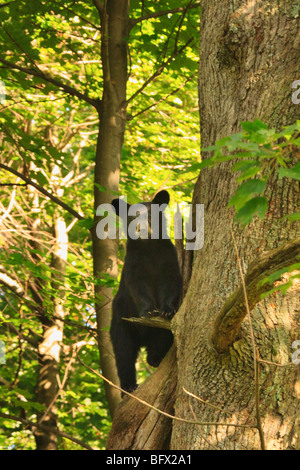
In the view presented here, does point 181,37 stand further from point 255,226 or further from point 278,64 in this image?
point 255,226

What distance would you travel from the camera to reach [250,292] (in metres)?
2.33

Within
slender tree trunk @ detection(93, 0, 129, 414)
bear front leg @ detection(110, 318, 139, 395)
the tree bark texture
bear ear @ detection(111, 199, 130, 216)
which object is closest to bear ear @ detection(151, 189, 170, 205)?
bear ear @ detection(111, 199, 130, 216)

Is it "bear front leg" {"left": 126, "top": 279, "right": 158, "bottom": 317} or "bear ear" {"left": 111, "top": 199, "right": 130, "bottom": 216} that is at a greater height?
"bear ear" {"left": 111, "top": 199, "right": 130, "bottom": 216}

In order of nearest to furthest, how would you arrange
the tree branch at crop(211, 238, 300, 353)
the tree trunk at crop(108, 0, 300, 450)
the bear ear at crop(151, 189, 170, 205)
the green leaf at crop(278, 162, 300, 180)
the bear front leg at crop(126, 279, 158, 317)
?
the green leaf at crop(278, 162, 300, 180), the tree branch at crop(211, 238, 300, 353), the tree trunk at crop(108, 0, 300, 450), the bear front leg at crop(126, 279, 158, 317), the bear ear at crop(151, 189, 170, 205)

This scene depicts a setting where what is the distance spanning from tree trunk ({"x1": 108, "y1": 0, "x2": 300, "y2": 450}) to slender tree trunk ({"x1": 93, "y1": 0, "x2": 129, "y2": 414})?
101 inches

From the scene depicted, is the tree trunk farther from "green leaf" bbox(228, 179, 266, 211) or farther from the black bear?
the black bear

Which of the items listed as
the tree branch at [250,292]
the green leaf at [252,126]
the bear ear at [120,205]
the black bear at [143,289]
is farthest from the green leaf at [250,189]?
the bear ear at [120,205]

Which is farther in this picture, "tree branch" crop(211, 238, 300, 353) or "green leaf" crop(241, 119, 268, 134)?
"tree branch" crop(211, 238, 300, 353)

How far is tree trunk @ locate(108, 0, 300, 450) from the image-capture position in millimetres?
2523

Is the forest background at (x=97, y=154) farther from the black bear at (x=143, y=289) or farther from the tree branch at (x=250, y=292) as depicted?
the black bear at (x=143, y=289)

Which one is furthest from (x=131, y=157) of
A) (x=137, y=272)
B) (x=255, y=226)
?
(x=255, y=226)

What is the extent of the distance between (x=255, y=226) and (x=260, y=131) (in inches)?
42.1

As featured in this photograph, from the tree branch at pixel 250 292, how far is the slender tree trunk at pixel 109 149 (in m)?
3.61
